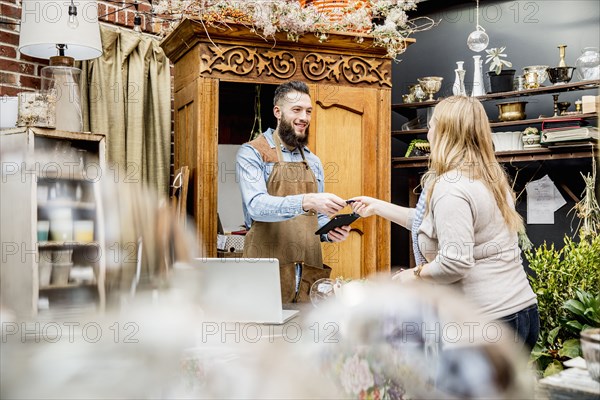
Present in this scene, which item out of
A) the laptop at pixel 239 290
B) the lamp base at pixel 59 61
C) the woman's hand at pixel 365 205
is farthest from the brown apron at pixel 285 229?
the laptop at pixel 239 290

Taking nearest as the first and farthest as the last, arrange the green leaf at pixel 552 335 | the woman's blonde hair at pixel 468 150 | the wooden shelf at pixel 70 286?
the wooden shelf at pixel 70 286 → the woman's blonde hair at pixel 468 150 → the green leaf at pixel 552 335

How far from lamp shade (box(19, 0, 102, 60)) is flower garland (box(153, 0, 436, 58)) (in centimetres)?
36

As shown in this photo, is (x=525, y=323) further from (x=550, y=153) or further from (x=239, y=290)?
(x=550, y=153)

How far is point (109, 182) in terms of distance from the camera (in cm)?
46

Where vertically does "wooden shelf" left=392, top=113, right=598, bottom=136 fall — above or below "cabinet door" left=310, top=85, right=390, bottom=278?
above

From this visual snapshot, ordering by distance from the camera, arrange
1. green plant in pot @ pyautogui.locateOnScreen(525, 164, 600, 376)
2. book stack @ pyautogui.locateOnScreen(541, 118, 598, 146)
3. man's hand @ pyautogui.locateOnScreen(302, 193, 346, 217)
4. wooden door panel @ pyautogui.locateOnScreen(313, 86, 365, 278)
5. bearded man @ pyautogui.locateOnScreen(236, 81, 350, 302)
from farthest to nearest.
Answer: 1. book stack @ pyautogui.locateOnScreen(541, 118, 598, 146)
2. wooden door panel @ pyautogui.locateOnScreen(313, 86, 365, 278)
3. green plant in pot @ pyautogui.locateOnScreen(525, 164, 600, 376)
4. bearded man @ pyautogui.locateOnScreen(236, 81, 350, 302)
5. man's hand @ pyautogui.locateOnScreen(302, 193, 346, 217)

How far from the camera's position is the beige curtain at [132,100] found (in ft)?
12.5

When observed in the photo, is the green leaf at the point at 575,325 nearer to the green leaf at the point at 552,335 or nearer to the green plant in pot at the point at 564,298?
the green plant in pot at the point at 564,298

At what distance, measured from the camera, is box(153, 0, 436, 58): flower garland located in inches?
118

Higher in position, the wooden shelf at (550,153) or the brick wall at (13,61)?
the brick wall at (13,61)

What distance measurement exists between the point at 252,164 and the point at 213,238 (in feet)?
1.55

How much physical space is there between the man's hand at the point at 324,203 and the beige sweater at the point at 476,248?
79cm

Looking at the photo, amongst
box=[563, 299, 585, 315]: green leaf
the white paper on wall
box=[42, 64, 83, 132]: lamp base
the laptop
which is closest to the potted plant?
the white paper on wall

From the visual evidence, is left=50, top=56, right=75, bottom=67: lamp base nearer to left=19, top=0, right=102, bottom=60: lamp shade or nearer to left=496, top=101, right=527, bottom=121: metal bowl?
left=19, top=0, right=102, bottom=60: lamp shade
